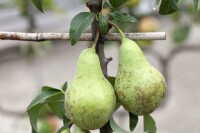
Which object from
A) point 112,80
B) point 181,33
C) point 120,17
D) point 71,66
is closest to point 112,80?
point 112,80

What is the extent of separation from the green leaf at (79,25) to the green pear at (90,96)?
0.09 ft

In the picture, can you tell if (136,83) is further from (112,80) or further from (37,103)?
(37,103)

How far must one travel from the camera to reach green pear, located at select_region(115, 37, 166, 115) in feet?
2.46

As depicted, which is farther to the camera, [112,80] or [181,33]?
[181,33]

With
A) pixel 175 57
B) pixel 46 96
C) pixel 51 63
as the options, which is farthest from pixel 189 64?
pixel 46 96

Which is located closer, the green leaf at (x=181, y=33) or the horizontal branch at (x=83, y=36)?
the horizontal branch at (x=83, y=36)

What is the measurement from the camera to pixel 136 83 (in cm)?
76

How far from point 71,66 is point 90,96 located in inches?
141

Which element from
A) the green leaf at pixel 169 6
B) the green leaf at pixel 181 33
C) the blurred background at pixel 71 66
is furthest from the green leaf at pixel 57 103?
the green leaf at pixel 181 33

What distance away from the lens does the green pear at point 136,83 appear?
2.46 feet

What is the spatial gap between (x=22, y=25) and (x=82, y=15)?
421cm

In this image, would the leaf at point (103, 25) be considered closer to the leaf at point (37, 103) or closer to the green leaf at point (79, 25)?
the green leaf at point (79, 25)

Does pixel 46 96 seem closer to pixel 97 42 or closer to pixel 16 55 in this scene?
pixel 97 42

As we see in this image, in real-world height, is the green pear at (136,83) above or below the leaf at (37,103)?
above
